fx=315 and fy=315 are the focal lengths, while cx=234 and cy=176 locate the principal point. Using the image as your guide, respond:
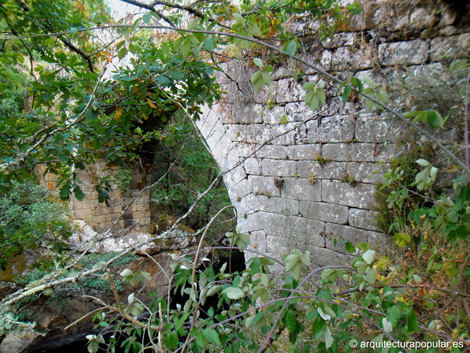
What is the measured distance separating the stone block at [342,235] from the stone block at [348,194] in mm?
212

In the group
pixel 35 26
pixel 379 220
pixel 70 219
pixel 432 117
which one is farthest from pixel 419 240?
pixel 70 219

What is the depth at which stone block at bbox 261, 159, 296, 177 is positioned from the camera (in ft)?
10.4

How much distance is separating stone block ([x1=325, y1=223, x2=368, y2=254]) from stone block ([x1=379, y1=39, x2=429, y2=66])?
1350mm

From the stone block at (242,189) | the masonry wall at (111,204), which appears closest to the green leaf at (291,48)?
the stone block at (242,189)

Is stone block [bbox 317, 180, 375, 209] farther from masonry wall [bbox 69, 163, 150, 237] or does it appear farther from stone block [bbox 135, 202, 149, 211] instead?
stone block [bbox 135, 202, 149, 211]

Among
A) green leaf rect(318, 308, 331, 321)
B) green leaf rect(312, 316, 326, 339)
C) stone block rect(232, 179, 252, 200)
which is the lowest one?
stone block rect(232, 179, 252, 200)

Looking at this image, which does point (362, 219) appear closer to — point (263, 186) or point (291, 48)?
point (263, 186)

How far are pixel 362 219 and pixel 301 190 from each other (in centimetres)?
66

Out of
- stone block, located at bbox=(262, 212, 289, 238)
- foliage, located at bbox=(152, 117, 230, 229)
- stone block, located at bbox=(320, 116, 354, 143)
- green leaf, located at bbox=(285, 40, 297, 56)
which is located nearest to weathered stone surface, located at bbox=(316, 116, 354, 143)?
stone block, located at bbox=(320, 116, 354, 143)

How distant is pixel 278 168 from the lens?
327 cm

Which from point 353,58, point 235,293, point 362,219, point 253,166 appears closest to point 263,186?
point 253,166

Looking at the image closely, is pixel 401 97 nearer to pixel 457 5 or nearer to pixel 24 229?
pixel 457 5

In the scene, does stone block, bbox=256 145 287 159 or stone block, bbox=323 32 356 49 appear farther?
stone block, bbox=256 145 287 159

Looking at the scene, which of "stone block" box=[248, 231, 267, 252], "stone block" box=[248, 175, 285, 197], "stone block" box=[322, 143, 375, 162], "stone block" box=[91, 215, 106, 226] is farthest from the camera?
"stone block" box=[91, 215, 106, 226]
